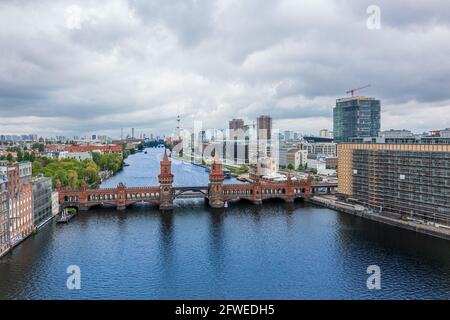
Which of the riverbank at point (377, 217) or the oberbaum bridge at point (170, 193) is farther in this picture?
the oberbaum bridge at point (170, 193)

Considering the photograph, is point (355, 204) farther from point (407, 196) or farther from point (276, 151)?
point (276, 151)

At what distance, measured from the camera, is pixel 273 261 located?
31.2 metres

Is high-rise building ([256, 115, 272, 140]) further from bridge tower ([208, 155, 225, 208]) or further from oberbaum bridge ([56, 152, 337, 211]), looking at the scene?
bridge tower ([208, 155, 225, 208])

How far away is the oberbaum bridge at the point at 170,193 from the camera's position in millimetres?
53594

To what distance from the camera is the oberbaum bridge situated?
176ft

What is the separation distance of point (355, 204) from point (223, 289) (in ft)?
104

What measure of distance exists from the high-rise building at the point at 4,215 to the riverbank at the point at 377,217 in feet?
113

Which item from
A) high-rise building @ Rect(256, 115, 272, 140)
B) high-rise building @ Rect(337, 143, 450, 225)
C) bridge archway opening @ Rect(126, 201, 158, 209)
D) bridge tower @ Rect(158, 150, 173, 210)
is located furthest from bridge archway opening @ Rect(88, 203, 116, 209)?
high-rise building @ Rect(256, 115, 272, 140)

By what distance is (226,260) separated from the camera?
31.8m

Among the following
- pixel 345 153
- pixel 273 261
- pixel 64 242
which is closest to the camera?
pixel 273 261

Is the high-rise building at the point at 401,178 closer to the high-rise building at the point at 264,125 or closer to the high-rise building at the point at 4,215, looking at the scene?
the high-rise building at the point at 4,215

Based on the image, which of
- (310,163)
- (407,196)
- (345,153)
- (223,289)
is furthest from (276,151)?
(223,289)

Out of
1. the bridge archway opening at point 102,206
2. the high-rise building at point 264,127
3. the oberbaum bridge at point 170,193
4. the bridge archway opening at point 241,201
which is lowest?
the bridge archway opening at point 241,201

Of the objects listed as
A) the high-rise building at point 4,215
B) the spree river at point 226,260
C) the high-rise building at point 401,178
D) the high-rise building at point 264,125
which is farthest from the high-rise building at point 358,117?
the high-rise building at point 4,215
